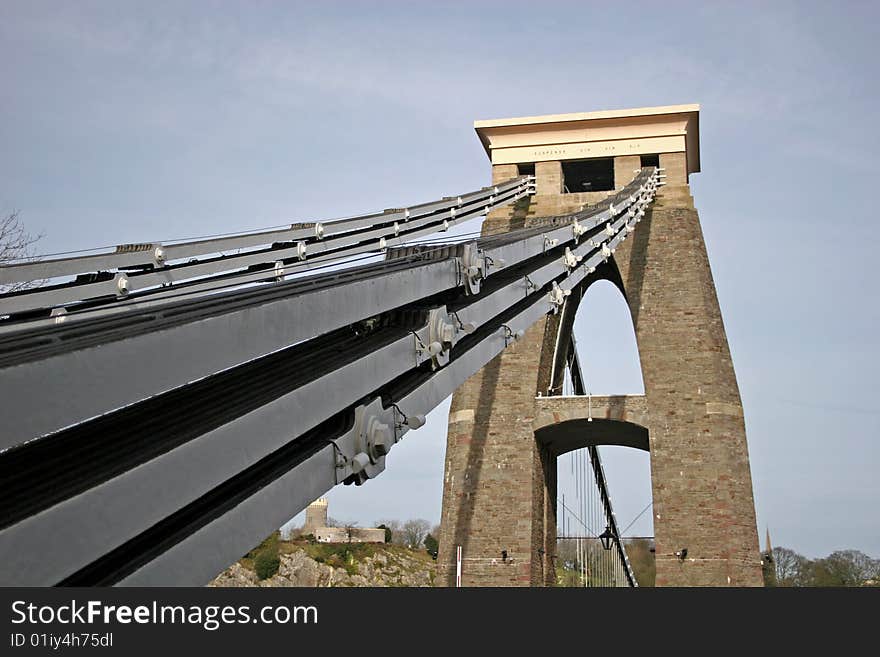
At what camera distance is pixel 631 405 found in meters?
19.2

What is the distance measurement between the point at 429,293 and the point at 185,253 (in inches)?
139

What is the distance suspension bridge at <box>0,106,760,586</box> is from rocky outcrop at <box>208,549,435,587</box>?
56.4ft

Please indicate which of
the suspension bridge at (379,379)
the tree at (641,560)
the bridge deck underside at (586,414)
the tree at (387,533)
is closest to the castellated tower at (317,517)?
the tree at (387,533)

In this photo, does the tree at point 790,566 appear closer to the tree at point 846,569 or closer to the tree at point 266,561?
the tree at point 846,569

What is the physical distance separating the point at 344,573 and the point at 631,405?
23131mm

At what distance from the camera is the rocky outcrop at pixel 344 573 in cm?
3625

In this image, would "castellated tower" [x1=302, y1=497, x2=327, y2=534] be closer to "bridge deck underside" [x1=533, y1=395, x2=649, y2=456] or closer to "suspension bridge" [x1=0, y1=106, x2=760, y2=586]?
"suspension bridge" [x1=0, y1=106, x2=760, y2=586]

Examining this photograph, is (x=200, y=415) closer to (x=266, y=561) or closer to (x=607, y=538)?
(x=607, y=538)

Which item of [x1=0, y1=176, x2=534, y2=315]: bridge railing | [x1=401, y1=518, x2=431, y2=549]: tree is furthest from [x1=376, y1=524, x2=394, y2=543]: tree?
[x1=0, y1=176, x2=534, y2=315]: bridge railing

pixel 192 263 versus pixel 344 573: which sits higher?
pixel 344 573

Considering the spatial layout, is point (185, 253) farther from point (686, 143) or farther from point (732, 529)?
point (686, 143)

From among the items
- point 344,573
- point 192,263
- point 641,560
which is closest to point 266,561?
point 344,573
